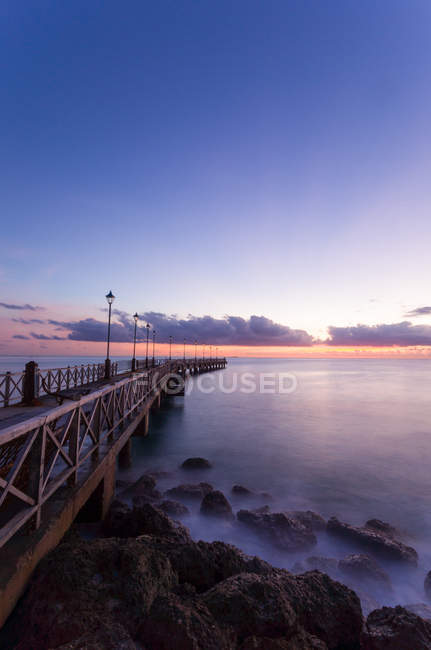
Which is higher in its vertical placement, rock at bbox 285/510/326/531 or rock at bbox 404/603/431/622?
rock at bbox 285/510/326/531

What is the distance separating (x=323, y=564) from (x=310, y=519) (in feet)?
7.34

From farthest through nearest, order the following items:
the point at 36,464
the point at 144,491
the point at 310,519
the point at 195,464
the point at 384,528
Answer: the point at 195,464
the point at 144,491
the point at 310,519
the point at 384,528
the point at 36,464

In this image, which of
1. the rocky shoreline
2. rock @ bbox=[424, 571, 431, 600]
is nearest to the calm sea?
rock @ bbox=[424, 571, 431, 600]

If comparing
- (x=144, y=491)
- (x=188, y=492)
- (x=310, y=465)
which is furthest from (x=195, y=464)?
(x=310, y=465)

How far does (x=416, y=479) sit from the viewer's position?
15430 mm

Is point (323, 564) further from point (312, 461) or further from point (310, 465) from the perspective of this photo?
point (312, 461)

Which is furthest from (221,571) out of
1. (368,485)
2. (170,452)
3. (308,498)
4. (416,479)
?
(416,479)

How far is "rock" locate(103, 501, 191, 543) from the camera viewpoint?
6961mm

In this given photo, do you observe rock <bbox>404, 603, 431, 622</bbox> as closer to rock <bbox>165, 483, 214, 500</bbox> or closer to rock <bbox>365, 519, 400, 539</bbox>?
rock <bbox>365, 519, 400, 539</bbox>

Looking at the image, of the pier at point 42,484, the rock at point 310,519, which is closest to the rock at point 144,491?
the pier at point 42,484

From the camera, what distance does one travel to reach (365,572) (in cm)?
742

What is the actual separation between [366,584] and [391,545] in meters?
1.69

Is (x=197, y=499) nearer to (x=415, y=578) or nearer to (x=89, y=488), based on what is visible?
(x=89, y=488)

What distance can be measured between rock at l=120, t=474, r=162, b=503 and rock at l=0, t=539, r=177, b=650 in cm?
641
